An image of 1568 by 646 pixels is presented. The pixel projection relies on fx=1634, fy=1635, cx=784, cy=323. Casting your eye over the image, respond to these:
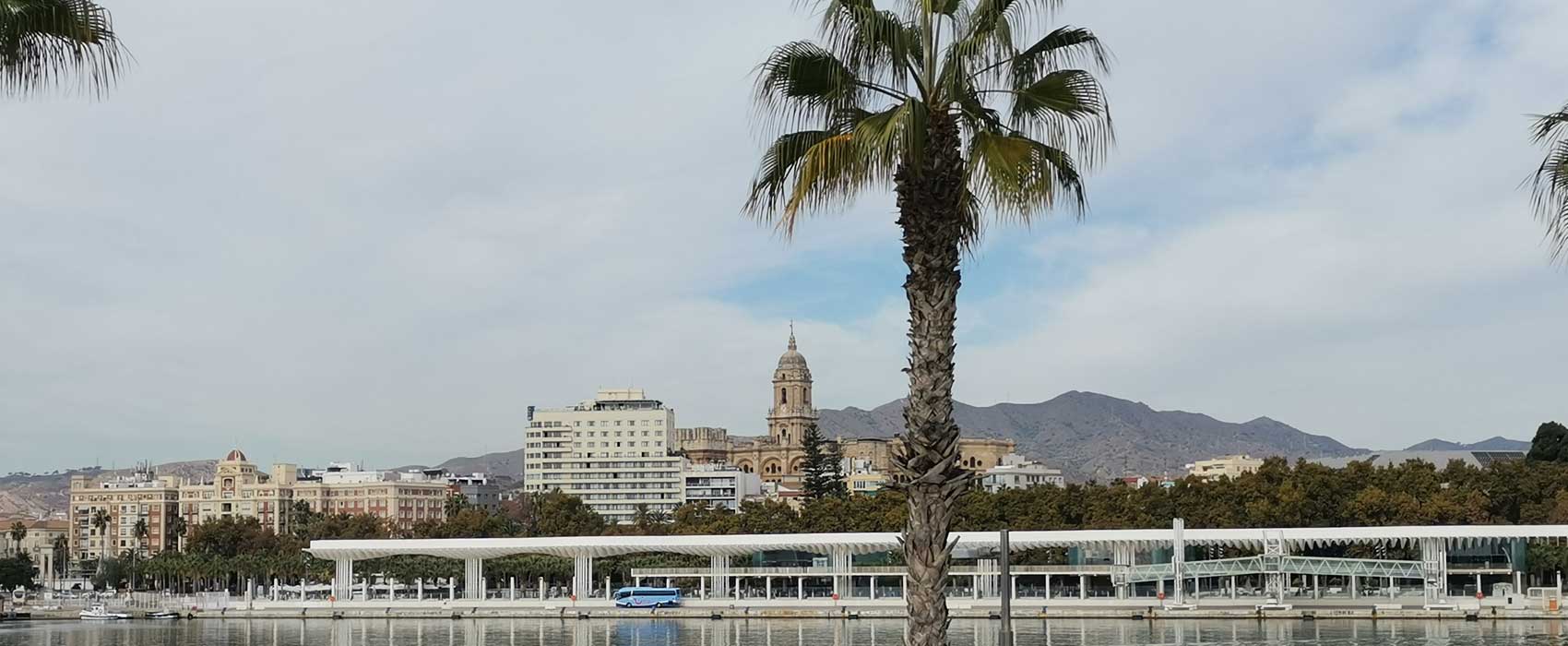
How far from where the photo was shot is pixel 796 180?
42.6ft

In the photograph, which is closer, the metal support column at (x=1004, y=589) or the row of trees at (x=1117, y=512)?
the metal support column at (x=1004, y=589)

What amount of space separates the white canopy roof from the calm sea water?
6.03 meters

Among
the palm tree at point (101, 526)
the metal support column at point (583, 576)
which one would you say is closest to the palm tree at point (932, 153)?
the metal support column at point (583, 576)

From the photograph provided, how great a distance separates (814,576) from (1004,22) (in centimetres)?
8174

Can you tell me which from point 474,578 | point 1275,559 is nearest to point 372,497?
point 474,578

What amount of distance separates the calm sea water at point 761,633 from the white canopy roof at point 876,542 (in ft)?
19.8

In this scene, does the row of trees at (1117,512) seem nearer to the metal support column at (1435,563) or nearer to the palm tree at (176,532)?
the metal support column at (1435,563)

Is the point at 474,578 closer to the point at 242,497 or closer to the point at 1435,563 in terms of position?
the point at 1435,563

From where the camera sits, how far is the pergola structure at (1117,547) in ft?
247

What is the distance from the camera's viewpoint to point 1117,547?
8356 centimetres

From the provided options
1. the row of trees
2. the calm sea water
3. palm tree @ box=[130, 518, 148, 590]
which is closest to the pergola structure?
the row of trees

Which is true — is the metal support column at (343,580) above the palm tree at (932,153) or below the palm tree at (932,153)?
below

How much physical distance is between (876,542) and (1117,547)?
12302mm

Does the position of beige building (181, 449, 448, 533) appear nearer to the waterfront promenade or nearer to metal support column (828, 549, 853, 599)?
the waterfront promenade
